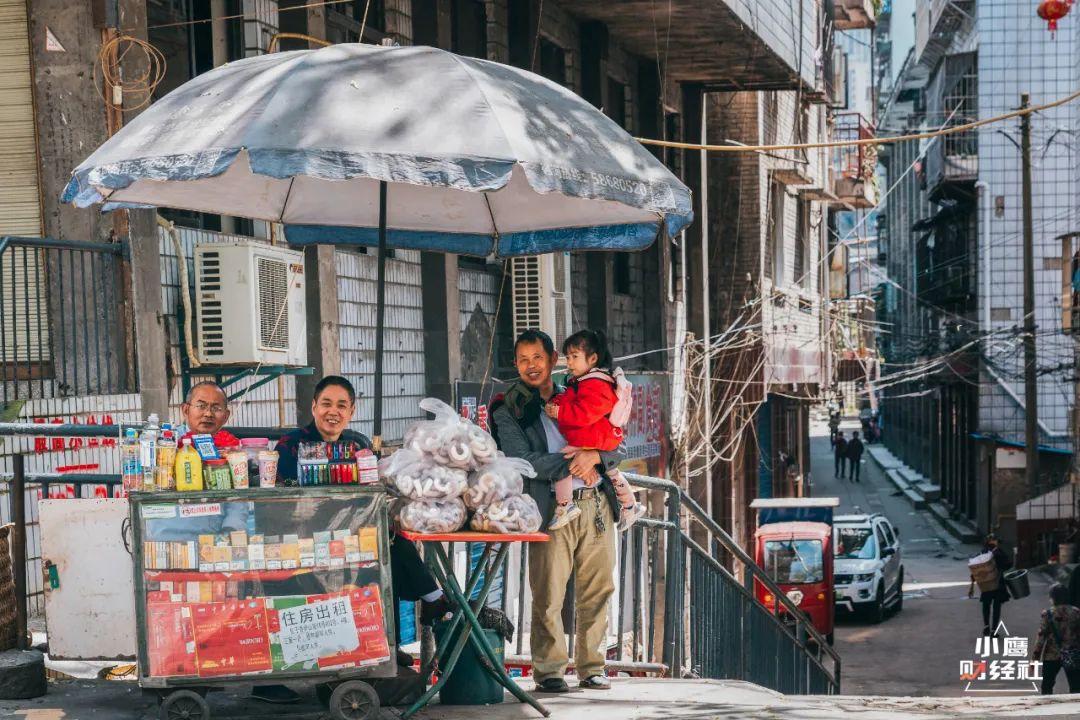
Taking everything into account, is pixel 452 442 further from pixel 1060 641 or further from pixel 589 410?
pixel 1060 641

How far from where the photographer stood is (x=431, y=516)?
237 inches

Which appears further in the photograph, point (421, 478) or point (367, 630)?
point (421, 478)

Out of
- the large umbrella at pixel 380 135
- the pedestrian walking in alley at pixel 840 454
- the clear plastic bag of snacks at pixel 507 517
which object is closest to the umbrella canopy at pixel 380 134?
the large umbrella at pixel 380 135

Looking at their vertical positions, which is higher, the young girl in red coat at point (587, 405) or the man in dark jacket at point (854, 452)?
the young girl in red coat at point (587, 405)

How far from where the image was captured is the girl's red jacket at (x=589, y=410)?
666cm

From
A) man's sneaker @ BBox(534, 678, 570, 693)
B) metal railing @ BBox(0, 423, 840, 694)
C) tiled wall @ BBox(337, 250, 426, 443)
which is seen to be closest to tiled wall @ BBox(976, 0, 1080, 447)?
tiled wall @ BBox(337, 250, 426, 443)

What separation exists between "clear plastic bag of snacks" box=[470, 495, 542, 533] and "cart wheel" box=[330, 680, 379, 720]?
85 centimetres

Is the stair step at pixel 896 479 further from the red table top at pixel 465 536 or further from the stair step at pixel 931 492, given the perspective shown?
the red table top at pixel 465 536

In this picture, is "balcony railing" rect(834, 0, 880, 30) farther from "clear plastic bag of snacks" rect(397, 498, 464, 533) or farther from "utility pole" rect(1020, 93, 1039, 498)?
"clear plastic bag of snacks" rect(397, 498, 464, 533)

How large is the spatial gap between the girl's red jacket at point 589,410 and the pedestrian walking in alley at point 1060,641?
890 centimetres

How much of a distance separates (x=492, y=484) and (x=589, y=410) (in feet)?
2.46

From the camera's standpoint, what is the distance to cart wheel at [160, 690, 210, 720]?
5.78 metres

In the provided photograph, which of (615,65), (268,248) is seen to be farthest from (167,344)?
(615,65)

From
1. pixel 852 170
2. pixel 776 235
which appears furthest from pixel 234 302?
pixel 852 170
